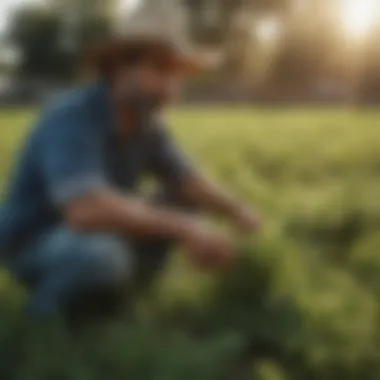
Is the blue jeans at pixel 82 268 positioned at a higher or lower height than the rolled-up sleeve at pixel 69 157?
lower

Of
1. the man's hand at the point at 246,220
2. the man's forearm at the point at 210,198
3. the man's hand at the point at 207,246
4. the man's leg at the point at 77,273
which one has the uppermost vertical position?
the man's forearm at the point at 210,198

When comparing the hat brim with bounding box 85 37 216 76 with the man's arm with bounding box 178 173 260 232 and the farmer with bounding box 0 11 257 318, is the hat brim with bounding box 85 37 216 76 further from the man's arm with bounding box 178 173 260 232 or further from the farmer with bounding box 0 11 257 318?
the man's arm with bounding box 178 173 260 232

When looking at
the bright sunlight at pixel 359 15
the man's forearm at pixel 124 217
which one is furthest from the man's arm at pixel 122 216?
the bright sunlight at pixel 359 15

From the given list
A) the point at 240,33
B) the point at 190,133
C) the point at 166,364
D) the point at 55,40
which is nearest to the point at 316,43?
the point at 240,33

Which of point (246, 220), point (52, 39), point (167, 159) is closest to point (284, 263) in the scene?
point (246, 220)

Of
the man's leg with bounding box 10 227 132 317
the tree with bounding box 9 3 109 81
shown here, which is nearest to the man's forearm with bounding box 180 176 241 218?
the man's leg with bounding box 10 227 132 317

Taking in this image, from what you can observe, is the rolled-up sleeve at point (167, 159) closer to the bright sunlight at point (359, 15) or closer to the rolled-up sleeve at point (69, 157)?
the rolled-up sleeve at point (69, 157)

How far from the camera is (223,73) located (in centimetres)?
131

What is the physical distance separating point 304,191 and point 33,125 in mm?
350

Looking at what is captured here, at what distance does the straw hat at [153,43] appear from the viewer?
50.8 inches

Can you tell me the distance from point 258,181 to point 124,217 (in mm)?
174

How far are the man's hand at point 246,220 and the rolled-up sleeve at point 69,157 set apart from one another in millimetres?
174

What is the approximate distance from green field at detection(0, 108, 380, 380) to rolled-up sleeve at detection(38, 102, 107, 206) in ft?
0.13

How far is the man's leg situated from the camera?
1273 millimetres
